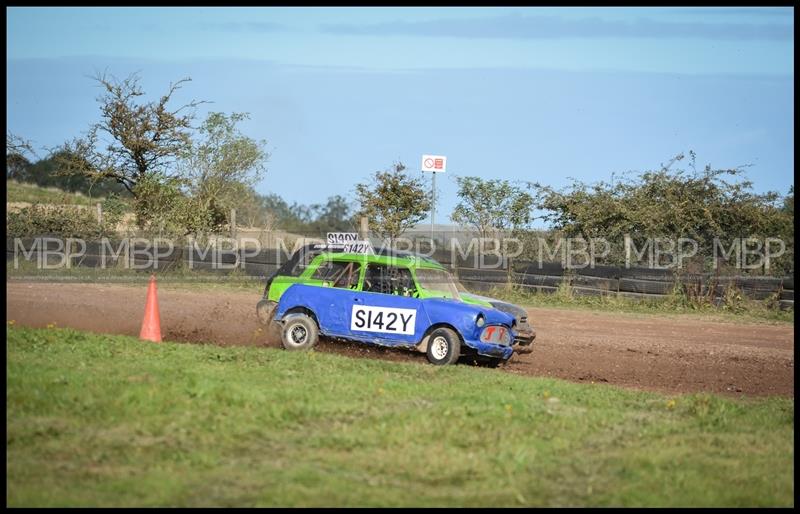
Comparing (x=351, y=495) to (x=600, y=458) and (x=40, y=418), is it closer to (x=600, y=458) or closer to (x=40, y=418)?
(x=600, y=458)

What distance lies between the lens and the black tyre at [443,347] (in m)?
14.0

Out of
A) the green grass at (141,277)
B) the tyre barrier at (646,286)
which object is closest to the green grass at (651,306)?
the tyre barrier at (646,286)

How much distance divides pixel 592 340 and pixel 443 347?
5.30m

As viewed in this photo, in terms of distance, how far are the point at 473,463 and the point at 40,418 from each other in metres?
3.65

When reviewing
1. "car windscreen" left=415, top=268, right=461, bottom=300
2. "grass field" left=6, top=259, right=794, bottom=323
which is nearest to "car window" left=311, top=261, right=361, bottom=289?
"car windscreen" left=415, top=268, right=461, bottom=300

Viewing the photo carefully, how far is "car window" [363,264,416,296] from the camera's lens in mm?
14586

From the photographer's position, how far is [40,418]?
8.52m

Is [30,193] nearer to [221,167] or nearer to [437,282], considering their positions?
[221,167]

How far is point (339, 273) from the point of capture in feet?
49.1

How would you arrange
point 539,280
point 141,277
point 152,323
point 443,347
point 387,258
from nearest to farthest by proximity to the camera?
point 152,323 < point 443,347 < point 387,258 < point 539,280 < point 141,277

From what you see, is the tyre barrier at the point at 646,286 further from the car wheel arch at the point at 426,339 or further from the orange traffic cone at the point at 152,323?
the orange traffic cone at the point at 152,323

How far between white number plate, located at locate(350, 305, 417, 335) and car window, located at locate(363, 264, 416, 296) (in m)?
0.36

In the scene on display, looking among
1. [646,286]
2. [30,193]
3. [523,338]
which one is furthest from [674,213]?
[30,193]

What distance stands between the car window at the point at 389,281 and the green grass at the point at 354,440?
305 centimetres
